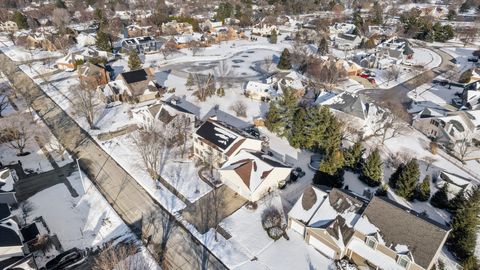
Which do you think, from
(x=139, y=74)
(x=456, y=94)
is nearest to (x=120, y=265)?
(x=139, y=74)

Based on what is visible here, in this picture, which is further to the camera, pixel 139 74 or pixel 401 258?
pixel 139 74

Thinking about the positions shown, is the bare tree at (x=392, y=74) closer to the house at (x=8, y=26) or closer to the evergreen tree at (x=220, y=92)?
the evergreen tree at (x=220, y=92)

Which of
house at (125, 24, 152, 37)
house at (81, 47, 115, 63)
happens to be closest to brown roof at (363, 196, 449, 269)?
house at (81, 47, 115, 63)

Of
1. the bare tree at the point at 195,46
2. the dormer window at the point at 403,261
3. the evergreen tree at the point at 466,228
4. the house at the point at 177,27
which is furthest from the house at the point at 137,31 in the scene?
the evergreen tree at the point at 466,228

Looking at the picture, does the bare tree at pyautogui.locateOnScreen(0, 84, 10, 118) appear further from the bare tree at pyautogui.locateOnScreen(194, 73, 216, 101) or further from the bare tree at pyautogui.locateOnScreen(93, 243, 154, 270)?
the bare tree at pyautogui.locateOnScreen(93, 243, 154, 270)

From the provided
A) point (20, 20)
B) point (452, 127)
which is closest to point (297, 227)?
point (452, 127)

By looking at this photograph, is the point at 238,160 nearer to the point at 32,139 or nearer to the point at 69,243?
the point at 69,243

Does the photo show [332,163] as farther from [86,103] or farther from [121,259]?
[86,103]
